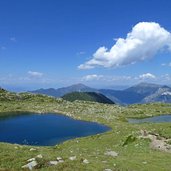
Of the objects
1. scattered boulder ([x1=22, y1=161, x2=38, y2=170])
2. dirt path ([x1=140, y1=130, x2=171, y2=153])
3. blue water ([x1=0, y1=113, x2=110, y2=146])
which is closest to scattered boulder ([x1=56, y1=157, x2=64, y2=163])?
scattered boulder ([x1=22, y1=161, x2=38, y2=170])

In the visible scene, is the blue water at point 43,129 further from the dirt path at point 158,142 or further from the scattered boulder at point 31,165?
the scattered boulder at point 31,165

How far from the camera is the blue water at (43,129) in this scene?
81.2m

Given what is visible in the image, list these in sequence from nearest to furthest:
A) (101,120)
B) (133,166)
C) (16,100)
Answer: (133,166), (101,120), (16,100)

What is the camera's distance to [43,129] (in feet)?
323

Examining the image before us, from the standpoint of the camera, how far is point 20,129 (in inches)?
3878

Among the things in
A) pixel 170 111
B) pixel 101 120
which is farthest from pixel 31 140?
pixel 170 111

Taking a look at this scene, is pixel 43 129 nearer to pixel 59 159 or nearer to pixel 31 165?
pixel 59 159

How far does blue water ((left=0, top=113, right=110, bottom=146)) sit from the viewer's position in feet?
266

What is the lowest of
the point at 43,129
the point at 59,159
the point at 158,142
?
the point at 43,129

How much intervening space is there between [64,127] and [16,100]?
80.1 m

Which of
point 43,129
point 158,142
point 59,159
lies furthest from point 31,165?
point 43,129

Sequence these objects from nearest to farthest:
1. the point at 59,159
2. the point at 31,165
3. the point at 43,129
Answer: the point at 31,165, the point at 59,159, the point at 43,129

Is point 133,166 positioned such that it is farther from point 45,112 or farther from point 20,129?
point 45,112

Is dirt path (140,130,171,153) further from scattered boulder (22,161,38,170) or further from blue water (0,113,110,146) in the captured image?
blue water (0,113,110,146)
